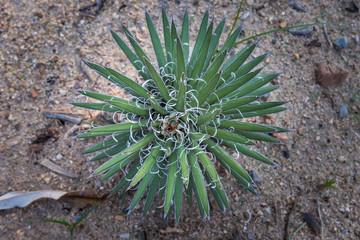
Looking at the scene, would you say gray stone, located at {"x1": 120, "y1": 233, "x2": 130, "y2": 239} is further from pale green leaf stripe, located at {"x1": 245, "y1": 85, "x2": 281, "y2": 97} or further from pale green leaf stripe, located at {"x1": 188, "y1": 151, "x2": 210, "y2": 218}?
pale green leaf stripe, located at {"x1": 245, "y1": 85, "x2": 281, "y2": 97}

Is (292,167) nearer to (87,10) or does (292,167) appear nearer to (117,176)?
(117,176)

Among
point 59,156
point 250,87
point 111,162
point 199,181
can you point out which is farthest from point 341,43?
point 59,156

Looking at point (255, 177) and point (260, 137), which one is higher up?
point (260, 137)

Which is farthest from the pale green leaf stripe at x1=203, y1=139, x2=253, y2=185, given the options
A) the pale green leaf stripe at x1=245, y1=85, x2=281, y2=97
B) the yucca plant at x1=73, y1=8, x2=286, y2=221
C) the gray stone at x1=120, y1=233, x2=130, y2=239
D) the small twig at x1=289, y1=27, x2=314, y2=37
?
the small twig at x1=289, y1=27, x2=314, y2=37

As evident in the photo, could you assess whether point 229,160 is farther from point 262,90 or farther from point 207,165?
point 262,90

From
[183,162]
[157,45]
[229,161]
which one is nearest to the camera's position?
[183,162]
